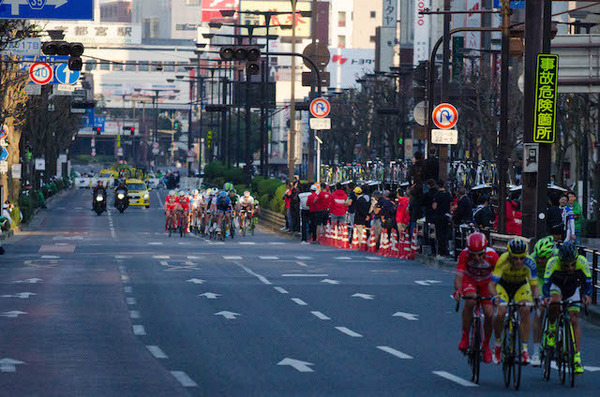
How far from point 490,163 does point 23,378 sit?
38.7m

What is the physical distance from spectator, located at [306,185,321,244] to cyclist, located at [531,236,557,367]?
3011 cm

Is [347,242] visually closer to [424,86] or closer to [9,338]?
[424,86]

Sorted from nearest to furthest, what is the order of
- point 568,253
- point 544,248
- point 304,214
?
point 568,253 < point 544,248 < point 304,214

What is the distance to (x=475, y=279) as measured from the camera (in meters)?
14.5

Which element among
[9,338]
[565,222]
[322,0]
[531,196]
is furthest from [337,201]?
[322,0]

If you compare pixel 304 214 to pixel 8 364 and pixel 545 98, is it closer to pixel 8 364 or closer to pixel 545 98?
pixel 545 98

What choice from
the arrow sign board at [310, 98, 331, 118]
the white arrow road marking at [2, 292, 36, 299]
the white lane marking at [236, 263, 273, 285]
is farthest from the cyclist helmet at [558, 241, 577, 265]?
the arrow sign board at [310, 98, 331, 118]

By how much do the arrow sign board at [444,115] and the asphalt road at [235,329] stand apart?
4314mm

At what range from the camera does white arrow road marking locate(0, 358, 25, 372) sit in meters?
15.1

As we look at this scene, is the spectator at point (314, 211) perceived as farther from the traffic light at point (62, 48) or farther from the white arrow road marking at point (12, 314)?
the white arrow road marking at point (12, 314)

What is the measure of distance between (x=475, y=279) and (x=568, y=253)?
0.96 meters

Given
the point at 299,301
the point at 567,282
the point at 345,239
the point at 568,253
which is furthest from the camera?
the point at 345,239

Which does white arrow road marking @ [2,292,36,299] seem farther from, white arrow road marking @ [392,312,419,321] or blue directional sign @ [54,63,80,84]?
blue directional sign @ [54,63,80,84]

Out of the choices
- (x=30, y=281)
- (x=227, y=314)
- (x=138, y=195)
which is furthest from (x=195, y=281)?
(x=138, y=195)
